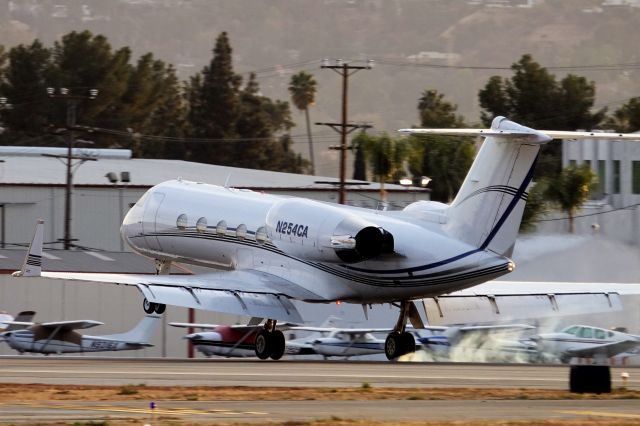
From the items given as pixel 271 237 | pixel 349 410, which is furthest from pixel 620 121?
pixel 349 410

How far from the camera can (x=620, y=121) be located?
126750 millimetres

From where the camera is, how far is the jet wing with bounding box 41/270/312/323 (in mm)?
35406

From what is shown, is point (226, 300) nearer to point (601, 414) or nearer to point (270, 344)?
point (270, 344)

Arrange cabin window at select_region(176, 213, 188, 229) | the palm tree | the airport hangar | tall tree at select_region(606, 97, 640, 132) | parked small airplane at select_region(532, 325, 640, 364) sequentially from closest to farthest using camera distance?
cabin window at select_region(176, 213, 188, 229)
parked small airplane at select_region(532, 325, 640, 364)
the airport hangar
tall tree at select_region(606, 97, 640, 132)
the palm tree

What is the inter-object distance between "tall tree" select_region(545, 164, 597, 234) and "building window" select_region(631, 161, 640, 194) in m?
2.39

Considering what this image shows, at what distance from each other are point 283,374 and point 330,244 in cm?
333

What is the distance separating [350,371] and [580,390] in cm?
980

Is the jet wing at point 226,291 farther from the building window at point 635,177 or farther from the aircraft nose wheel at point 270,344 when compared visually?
the building window at point 635,177

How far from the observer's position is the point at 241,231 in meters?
38.3

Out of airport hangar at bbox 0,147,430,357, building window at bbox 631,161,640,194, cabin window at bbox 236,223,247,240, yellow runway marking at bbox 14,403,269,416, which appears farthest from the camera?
building window at bbox 631,161,640,194

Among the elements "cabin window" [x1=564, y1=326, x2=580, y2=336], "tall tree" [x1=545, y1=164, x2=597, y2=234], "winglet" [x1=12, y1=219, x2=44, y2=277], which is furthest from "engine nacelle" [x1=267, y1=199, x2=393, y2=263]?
"tall tree" [x1=545, y1=164, x2=597, y2=234]

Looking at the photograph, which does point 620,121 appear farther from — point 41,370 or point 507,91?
point 41,370

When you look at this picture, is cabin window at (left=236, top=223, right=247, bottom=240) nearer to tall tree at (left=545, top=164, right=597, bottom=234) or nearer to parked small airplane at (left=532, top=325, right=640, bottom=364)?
parked small airplane at (left=532, top=325, right=640, bottom=364)

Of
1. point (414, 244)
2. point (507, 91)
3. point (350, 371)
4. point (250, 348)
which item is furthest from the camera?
point (507, 91)
